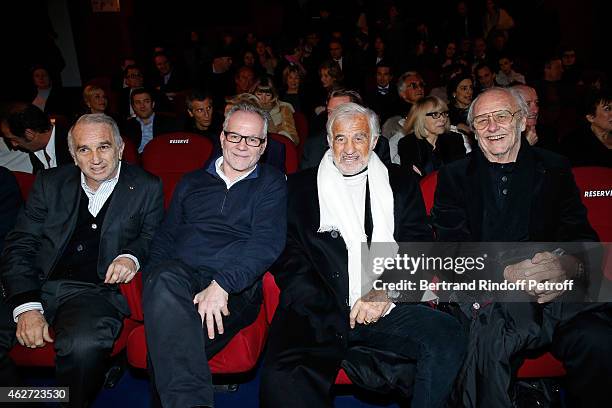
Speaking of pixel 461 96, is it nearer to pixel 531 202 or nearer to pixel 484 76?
pixel 484 76

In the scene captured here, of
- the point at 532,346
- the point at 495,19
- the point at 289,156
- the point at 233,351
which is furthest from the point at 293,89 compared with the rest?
the point at 495,19

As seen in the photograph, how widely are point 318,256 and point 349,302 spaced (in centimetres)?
25

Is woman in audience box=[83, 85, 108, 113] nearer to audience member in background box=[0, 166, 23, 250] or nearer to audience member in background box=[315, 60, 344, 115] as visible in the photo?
audience member in background box=[315, 60, 344, 115]

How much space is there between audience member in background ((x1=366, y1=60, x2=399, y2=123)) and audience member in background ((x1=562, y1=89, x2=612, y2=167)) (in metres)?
2.29

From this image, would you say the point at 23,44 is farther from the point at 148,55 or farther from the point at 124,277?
the point at 124,277

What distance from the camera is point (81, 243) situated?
231 centimetres

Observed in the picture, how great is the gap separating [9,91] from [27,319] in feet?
18.9

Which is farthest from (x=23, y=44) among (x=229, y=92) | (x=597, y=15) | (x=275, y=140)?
(x=597, y=15)

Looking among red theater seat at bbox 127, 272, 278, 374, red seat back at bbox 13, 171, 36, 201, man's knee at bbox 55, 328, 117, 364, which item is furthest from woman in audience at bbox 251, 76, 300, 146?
man's knee at bbox 55, 328, 117, 364

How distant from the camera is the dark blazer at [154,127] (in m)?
4.57

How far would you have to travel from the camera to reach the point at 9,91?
6.55 meters

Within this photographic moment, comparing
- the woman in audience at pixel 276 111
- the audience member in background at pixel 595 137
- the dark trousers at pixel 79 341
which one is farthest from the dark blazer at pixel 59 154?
the audience member in background at pixel 595 137

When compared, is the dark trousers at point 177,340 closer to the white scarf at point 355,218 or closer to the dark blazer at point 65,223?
the dark blazer at point 65,223

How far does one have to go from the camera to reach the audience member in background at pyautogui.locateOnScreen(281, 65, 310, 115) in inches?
217
